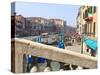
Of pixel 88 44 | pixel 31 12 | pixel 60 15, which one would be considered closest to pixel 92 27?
pixel 88 44

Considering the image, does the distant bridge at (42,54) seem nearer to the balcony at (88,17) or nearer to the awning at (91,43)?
the awning at (91,43)

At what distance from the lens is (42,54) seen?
221 centimetres

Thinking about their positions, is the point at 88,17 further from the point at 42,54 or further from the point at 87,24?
the point at 42,54

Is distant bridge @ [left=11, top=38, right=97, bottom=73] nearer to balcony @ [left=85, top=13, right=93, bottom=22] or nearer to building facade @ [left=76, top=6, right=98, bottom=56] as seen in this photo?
building facade @ [left=76, top=6, right=98, bottom=56]

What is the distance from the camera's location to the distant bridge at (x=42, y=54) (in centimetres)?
208

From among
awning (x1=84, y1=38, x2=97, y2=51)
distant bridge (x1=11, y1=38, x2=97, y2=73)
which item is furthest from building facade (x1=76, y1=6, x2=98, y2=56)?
distant bridge (x1=11, y1=38, x2=97, y2=73)

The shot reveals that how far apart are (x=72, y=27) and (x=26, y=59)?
64cm

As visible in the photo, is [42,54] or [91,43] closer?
[42,54]

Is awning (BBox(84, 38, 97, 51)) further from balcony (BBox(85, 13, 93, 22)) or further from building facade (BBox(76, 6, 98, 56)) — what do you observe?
balcony (BBox(85, 13, 93, 22))

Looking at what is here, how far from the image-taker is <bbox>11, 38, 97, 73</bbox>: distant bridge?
2.08 m

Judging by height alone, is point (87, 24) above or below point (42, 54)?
above

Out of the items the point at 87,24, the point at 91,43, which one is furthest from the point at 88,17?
the point at 91,43

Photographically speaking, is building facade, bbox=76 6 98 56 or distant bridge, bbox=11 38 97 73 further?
building facade, bbox=76 6 98 56

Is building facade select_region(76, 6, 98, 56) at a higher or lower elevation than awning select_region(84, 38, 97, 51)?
higher
